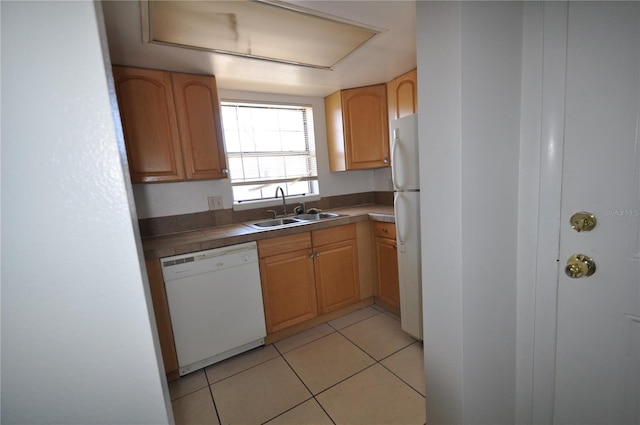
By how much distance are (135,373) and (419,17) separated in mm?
1223

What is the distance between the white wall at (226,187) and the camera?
2119 mm

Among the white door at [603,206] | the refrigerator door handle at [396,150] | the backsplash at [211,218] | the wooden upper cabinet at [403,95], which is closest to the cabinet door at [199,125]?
the backsplash at [211,218]

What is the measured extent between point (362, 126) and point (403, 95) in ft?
1.55

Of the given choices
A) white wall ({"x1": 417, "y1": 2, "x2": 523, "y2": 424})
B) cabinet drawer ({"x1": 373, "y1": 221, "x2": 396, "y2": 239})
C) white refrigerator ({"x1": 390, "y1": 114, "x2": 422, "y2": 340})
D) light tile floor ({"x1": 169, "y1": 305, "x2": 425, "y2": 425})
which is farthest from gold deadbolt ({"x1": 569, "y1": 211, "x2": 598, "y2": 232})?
cabinet drawer ({"x1": 373, "y1": 221, "x2": 396, "y2": 239})

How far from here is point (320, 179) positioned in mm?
2904

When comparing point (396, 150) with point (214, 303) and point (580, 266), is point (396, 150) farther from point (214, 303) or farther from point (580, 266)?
point (214, 303)

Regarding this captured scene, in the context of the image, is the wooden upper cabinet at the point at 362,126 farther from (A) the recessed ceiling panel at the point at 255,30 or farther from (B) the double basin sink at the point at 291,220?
(A) the recessed ceiling panel at the point at 255,30

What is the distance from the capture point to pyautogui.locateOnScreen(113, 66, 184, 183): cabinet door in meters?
1.74

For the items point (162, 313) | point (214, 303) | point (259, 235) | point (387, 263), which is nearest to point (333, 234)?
point (387, 263)

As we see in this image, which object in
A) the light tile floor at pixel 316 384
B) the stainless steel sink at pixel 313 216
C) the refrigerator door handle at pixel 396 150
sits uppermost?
the refrigerator door handle at pixel 396 150

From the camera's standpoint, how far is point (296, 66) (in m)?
1.96

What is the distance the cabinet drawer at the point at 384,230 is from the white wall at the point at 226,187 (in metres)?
0.77

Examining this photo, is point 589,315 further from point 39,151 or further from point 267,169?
point 267,169

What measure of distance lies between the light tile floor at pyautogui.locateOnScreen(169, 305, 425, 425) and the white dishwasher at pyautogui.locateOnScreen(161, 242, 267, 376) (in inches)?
5.7
